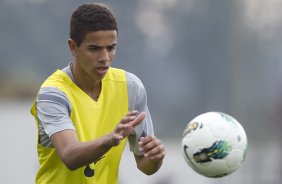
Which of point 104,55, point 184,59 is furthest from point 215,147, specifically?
point 184,59

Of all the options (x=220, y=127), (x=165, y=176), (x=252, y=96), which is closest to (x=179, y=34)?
(x=252, y=96)

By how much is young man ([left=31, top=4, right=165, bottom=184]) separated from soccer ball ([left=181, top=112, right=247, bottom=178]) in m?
0.29

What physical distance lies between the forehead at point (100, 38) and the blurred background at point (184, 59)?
8.05m

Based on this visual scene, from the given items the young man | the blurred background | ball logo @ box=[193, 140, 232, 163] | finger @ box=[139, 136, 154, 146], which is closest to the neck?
the young man

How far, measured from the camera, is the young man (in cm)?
674

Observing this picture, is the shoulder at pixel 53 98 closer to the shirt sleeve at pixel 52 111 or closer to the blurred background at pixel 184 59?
the shirt sleeve at pixel 52 111

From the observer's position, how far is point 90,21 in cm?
690

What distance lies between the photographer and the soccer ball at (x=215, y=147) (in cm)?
715

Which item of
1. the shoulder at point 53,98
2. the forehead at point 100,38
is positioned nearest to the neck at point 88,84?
the shoulder at point 53,98

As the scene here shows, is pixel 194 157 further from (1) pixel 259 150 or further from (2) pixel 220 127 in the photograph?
(1) pixel 259 150

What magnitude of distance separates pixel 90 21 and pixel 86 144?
2.79 ft

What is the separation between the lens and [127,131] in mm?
6332

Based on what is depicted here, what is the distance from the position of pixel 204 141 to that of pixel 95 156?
0.94 metres

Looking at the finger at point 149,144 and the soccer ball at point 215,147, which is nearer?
the finger at point 149,144
